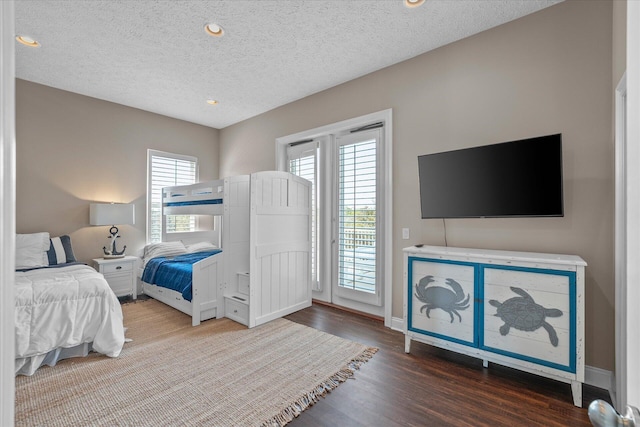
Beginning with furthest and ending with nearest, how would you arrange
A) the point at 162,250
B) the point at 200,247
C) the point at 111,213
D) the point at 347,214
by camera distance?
the point at 200,247 < the point at 162,250 < the point at 111,213 < the point at 347,214

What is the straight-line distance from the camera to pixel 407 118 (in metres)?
3.23

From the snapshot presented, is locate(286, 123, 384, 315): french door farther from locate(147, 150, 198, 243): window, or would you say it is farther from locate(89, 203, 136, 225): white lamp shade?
locate(89, 203, 136, 225): white lamp shade

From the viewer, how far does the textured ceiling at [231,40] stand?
96.5 inches

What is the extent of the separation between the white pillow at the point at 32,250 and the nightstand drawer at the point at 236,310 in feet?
7.06

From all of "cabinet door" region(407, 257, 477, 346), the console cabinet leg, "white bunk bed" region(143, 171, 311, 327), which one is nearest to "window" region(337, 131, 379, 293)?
"white bunk bed" region(143, 171, 311, 327)

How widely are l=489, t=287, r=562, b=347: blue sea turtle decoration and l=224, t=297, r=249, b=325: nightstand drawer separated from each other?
2447mm

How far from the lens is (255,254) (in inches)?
132

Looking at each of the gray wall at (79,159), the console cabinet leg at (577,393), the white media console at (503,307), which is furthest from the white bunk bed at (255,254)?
the console cabinet leg at (577,393)

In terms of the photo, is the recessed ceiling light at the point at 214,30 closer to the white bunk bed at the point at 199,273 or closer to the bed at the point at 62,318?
the white bunk bed at the point at 199,273

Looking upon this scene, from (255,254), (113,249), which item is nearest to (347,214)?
(255,254)

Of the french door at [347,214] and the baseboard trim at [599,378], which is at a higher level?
the french door at [347,214]

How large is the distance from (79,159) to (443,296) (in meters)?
4.95

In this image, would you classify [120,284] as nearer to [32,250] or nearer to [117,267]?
[117,267]
